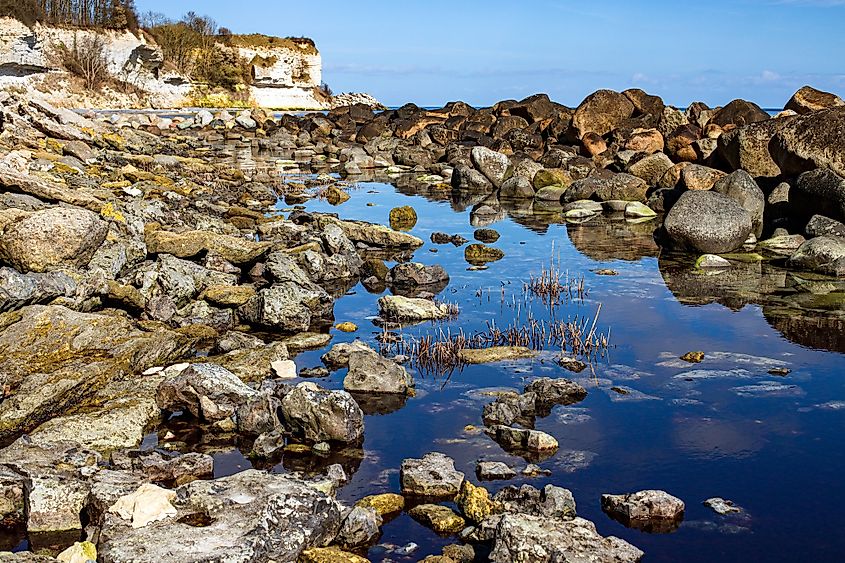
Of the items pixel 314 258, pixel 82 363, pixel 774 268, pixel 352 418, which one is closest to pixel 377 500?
pixel 352 418

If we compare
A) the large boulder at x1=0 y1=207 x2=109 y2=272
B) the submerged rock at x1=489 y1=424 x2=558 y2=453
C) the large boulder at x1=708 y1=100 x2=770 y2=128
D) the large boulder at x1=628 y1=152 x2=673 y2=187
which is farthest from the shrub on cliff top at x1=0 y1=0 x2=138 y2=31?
the submerged rock at x1=489 y1=424 x2=558 y2=453

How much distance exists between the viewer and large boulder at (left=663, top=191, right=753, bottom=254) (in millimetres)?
17000

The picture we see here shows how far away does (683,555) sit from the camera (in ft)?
18.8

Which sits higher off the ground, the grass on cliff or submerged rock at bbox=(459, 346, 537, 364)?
the grass on cliff

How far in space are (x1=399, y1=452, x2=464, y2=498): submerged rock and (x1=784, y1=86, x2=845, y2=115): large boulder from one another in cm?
2815

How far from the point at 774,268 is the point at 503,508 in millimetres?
11647

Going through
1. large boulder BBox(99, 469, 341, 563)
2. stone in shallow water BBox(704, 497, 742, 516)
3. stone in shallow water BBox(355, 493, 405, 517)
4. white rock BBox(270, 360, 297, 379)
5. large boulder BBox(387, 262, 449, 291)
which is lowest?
stone in shallow water BBox(355, 493, 405, 517)

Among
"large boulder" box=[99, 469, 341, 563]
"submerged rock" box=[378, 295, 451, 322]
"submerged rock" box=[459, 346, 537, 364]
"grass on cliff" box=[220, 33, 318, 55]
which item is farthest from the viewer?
"grass on cliff" box=[220, 33, 318, 55]

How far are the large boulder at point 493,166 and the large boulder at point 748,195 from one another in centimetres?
1147

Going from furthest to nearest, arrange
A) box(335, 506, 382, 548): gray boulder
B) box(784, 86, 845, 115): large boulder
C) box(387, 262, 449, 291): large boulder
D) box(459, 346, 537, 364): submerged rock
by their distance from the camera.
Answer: box(784, 86, 845, 115): large boulder
box(387, 262, 449, 291): large boulder
box(459, 346, 537, 364): submerged rock
box(335, 506, 382, 548): gray boulder

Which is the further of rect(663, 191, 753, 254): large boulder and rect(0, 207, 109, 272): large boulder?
rect(663, 191, 753, 254): large boulder

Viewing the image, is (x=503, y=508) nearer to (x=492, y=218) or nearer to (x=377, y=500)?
(x=377, y=500)

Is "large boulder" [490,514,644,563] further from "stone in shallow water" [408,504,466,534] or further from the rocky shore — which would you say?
"stone in shallow water" [408,504,466,534]

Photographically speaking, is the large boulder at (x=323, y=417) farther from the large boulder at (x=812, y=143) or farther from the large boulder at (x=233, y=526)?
the large boulder at (x=812, y=143)
